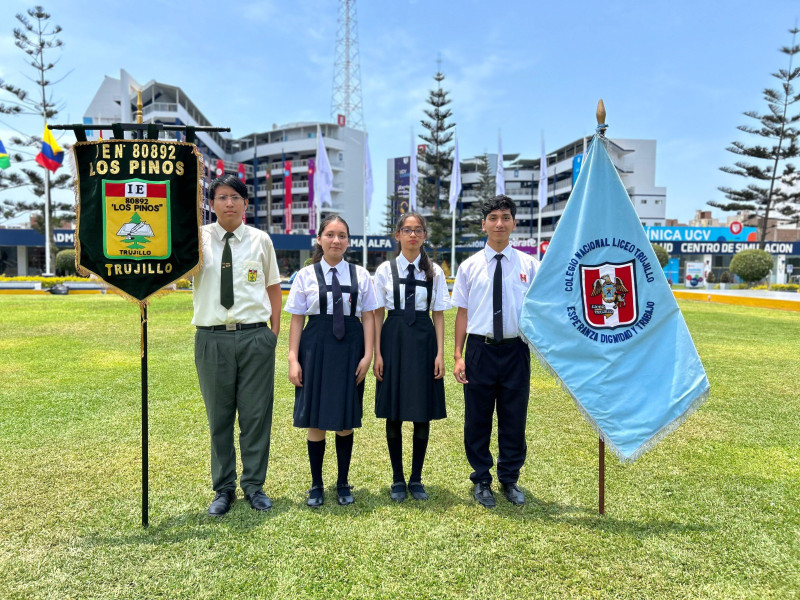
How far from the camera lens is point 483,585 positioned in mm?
2172

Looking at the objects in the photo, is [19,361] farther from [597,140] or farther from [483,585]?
[597,140]

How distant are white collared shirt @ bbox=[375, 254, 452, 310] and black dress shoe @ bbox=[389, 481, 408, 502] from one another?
1.07 m

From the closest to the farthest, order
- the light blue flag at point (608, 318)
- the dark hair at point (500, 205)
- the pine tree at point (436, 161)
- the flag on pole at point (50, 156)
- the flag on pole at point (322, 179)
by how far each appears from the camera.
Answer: the light blue flag at point (608, 318), the dark hair at point (500, 205), the flag on pole at point (50, 156), the flag on pole at point (322, 179), the pine tree at point (436, 161)

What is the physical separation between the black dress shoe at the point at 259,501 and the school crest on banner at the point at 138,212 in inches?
49.5

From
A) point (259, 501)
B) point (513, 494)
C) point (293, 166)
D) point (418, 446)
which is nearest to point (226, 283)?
point (259, 501)

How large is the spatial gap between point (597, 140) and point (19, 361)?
7.60 meters

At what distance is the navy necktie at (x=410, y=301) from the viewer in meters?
2.92

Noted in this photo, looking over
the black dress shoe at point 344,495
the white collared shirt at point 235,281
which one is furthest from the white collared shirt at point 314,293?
Result: the black dress shoe at point 344,495

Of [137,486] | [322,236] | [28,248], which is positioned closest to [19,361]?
[137,486]

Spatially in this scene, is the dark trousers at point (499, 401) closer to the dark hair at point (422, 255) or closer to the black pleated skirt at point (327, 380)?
the dark hair at point (422, 255)

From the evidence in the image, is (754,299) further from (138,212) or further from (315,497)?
(138,212)

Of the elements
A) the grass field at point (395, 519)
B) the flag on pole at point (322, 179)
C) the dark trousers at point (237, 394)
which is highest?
the flag on pole at point (322, 179)

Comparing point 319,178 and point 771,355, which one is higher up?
point 319,178

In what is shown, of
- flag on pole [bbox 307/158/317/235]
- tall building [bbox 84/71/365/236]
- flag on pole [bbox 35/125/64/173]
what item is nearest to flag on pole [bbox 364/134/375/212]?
flag on pole [bbox 35/125/64/173]
